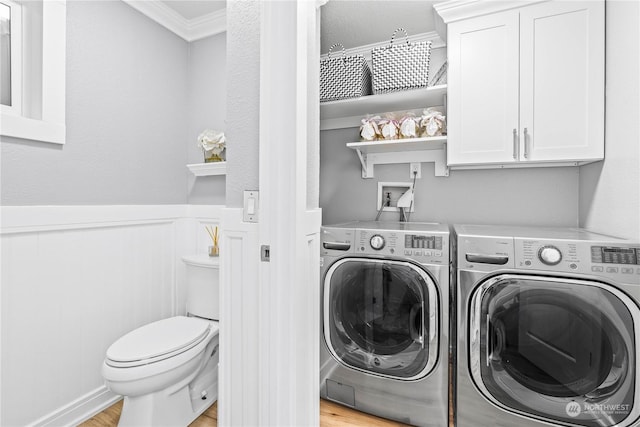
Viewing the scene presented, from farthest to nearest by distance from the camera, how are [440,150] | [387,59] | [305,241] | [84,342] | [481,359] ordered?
[440,150]
[387,59]
[84,342]
[481,359]
[305,241]

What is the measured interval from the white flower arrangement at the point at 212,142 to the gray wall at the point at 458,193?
0.77m

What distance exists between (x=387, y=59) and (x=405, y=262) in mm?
1206

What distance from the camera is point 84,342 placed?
1.63m

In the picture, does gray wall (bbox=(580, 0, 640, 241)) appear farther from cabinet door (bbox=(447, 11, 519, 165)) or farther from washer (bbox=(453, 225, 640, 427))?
cabinet door (bbox=(447, 11, 519, 165))

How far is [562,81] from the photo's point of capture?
1.52 meters

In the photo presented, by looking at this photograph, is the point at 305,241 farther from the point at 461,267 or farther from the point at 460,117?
the point at 460,117

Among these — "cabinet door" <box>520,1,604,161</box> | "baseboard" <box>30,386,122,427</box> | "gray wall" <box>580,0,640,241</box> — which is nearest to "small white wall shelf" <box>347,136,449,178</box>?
"cabinet door" <box>520,1,604,161</box>

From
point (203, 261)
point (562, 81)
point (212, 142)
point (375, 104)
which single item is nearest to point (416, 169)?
point (375, 104)

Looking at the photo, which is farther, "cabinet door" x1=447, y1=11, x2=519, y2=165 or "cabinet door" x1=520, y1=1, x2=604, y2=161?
"cabinet door" x1=447, y1=11, x2=519, y2=165

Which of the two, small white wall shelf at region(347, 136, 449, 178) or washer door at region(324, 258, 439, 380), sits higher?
small white wall shelf at region(347, 136, 449, 178)

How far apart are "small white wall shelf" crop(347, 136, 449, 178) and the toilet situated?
1.20 meters

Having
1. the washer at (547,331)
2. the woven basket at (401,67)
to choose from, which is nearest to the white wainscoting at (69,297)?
the woven basket at (401,67)

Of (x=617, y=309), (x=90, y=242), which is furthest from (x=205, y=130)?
(x=617, y=309)

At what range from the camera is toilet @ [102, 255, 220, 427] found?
132 centimetres
